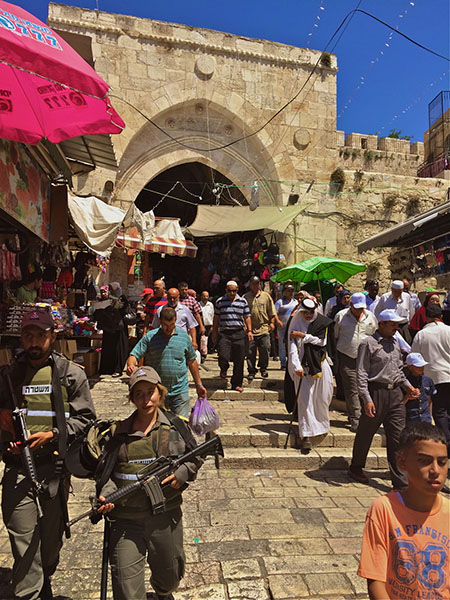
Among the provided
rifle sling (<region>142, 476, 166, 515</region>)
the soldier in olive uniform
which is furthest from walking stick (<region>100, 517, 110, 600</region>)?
the soldier in olive uniform

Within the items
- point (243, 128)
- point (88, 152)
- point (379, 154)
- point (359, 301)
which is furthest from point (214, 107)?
point (359, 301)

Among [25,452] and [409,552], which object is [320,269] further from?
[409,552]

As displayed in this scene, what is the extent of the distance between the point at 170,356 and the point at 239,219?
8.50 metres

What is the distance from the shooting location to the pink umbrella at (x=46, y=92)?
300cm

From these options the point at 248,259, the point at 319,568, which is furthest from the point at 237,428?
the point at 248,259

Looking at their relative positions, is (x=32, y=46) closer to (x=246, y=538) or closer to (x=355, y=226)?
(x=246, y=538)

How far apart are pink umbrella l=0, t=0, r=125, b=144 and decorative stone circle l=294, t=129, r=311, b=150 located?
36.7 ft

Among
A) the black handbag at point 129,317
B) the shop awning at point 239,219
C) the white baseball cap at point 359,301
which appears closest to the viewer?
the white baseball cap at point 359,301

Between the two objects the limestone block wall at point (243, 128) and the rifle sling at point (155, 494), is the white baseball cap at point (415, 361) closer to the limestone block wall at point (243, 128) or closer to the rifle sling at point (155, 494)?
the rifle sling at point (155, 494)

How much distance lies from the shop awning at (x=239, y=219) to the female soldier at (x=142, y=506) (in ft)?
29.9

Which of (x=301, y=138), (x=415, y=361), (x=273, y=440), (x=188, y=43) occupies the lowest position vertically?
(x=273, y=440)

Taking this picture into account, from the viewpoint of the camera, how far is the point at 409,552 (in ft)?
5.54

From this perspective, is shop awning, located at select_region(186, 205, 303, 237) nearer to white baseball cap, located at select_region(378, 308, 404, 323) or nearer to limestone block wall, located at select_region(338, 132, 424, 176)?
limestone block wall, located at select_region(338, 132, 424, 176)

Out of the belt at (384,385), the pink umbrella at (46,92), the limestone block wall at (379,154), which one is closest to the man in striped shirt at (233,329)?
the belt at (384,385)
